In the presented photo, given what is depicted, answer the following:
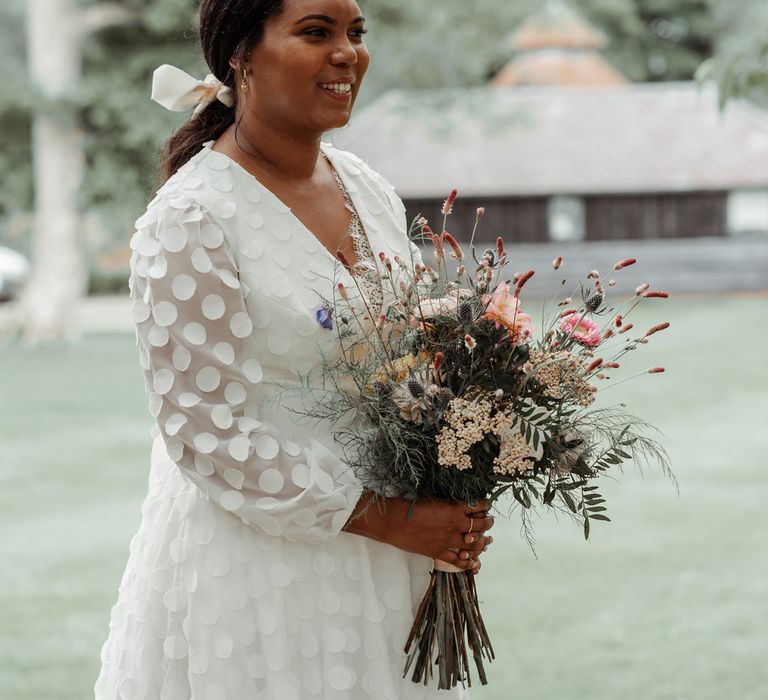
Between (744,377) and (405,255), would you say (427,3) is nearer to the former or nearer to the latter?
(744,377)

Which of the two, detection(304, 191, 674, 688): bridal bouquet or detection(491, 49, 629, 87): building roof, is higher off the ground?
detection(491, 49, 629, 87): building roof

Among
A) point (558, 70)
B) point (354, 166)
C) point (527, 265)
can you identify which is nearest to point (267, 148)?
point (354, 166)

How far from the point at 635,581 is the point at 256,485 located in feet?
14.0

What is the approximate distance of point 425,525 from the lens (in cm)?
196

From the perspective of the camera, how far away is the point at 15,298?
994 inches

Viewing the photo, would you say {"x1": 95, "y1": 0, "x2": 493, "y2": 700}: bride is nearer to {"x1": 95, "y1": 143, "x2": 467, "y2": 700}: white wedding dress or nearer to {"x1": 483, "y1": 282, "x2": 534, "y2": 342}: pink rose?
{"x1": 95, "y1": 143, "x2": 467, "y2": 700}: white wedding dress

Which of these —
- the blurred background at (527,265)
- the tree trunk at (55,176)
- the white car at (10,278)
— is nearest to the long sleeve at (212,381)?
the blurred background at (527,265)

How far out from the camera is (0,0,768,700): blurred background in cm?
501

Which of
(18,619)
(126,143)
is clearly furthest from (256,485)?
(126,143)

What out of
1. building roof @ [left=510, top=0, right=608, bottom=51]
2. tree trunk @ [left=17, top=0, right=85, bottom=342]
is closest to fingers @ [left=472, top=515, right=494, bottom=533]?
tree trunk @ [left=17, top=0, right=85, bottom=342]

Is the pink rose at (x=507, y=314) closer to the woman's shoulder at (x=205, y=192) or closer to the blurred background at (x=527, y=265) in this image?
the woman's shoulder at (x=205, y=192)

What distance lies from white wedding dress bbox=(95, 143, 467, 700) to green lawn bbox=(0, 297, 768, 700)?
248 centimetres

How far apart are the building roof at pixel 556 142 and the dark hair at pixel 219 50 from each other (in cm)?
2090

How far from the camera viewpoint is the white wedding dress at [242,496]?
6.25 ft
